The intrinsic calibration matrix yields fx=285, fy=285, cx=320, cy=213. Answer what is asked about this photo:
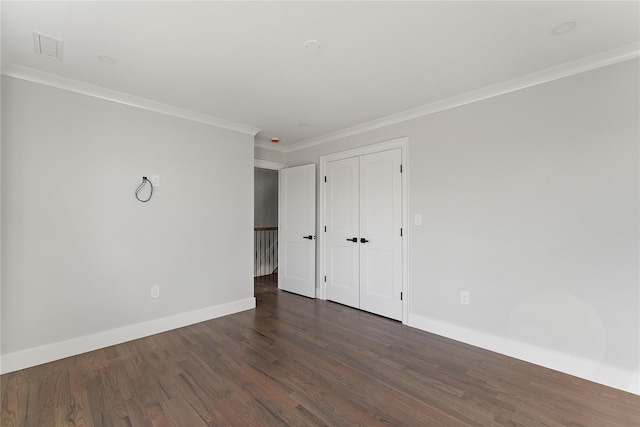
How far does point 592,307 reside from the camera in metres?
2.24

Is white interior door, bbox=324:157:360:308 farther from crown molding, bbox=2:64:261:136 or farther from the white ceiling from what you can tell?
crown molding, bbox=2:64:261:136

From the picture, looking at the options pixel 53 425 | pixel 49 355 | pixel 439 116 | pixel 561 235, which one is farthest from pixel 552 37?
pixel 49 355

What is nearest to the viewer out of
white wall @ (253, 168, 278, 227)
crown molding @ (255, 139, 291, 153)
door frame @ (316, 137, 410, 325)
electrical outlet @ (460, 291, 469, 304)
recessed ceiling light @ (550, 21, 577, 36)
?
recessed ceiling light @ (550, 21, 577, 36)

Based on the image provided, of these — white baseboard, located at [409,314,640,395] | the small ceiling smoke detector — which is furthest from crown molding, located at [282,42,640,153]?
white baseboard, located at [409,314,640,395]

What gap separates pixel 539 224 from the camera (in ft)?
8.19

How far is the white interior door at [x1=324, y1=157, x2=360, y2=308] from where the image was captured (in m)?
3.96

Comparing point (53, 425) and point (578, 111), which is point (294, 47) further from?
point (53, 425)

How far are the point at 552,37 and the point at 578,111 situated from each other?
0.73 m

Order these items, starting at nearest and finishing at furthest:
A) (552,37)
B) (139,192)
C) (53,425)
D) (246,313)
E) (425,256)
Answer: (53,425) < (552,37) < (139,192) < (425,256) < (246,313)

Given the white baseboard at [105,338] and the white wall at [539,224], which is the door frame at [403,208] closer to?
the white wall at [539,224]

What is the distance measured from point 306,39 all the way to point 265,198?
5.16 metres

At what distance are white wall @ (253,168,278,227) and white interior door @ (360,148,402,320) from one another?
3514 millimetres

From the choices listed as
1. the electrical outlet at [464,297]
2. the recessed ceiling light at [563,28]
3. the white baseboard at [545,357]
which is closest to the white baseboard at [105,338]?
the white baseboard at [545,357]

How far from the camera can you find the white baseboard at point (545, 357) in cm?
212
